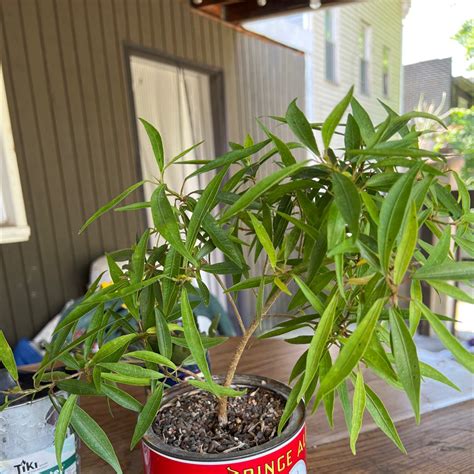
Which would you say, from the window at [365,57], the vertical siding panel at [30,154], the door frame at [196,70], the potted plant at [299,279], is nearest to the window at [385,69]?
the window at [365,57]

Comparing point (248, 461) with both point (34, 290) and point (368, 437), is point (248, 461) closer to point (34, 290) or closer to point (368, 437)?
point (368, 437)

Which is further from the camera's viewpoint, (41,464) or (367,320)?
(41,464)

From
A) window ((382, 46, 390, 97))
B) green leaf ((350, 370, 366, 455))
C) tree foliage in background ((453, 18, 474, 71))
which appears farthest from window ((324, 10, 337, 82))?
green leaf ((350, 370, 366, 455))

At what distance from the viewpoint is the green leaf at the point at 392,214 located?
29cm

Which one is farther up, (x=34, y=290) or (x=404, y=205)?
(x=404, y=205)

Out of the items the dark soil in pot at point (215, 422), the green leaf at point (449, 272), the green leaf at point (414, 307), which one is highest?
the green leaf at point (449, 272)

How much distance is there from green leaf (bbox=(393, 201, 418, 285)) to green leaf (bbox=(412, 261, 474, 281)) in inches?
0.5

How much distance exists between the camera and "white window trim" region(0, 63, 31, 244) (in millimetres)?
1815

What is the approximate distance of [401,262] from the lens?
0.30m

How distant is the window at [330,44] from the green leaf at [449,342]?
17.1 feet

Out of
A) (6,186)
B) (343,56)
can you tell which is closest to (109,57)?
(6,186)

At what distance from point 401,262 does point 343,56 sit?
5.68 meters

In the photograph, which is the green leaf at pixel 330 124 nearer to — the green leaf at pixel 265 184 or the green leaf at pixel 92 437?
the green leaf at pixel 265 184

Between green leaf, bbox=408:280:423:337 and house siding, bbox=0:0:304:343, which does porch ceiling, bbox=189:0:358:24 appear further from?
green leaf, bbox=408:280:423:337
